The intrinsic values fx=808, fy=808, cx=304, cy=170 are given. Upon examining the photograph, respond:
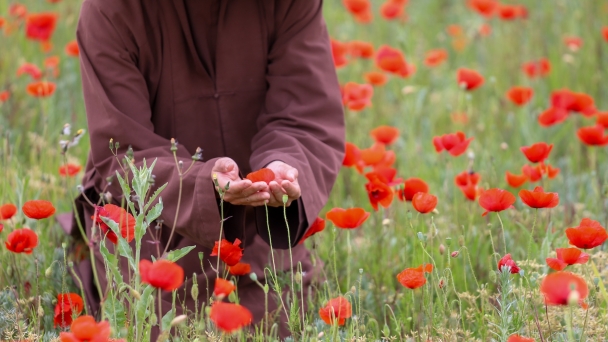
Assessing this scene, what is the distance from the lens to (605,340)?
1846mm

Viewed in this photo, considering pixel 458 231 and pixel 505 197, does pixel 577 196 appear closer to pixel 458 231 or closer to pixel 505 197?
pixel 458 231

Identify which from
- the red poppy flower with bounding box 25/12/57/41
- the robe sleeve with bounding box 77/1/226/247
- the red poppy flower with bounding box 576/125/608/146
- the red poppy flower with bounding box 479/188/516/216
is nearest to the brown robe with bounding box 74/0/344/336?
the robe sleeve with bounding box 77/1/226/247

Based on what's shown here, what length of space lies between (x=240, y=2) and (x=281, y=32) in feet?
0.46

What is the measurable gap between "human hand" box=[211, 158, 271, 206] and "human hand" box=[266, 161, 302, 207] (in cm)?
4

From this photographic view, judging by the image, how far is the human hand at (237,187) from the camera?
1.65 metres

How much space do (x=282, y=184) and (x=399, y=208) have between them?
1.26 m

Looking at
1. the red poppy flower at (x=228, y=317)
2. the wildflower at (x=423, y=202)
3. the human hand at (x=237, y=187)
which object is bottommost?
the wildflower at (x=423, y=202)

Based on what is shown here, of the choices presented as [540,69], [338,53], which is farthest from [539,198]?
[540,69]

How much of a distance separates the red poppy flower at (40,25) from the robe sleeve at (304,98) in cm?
145

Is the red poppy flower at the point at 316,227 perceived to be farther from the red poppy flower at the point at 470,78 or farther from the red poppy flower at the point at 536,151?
the red poppy flower at the point at 470,78

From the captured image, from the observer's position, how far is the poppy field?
1.65 meters

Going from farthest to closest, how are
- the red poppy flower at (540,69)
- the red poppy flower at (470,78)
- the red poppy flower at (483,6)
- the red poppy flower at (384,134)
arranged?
the red poppy flower at (483,6)
the red poppy flower at (540,69)
the red poppy flower at (470,78)
the red poppy flower at (384,134)

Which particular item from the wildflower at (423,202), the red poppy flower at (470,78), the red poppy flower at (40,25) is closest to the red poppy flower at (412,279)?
the wildflower at (423,202)

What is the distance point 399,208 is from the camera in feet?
9.61
